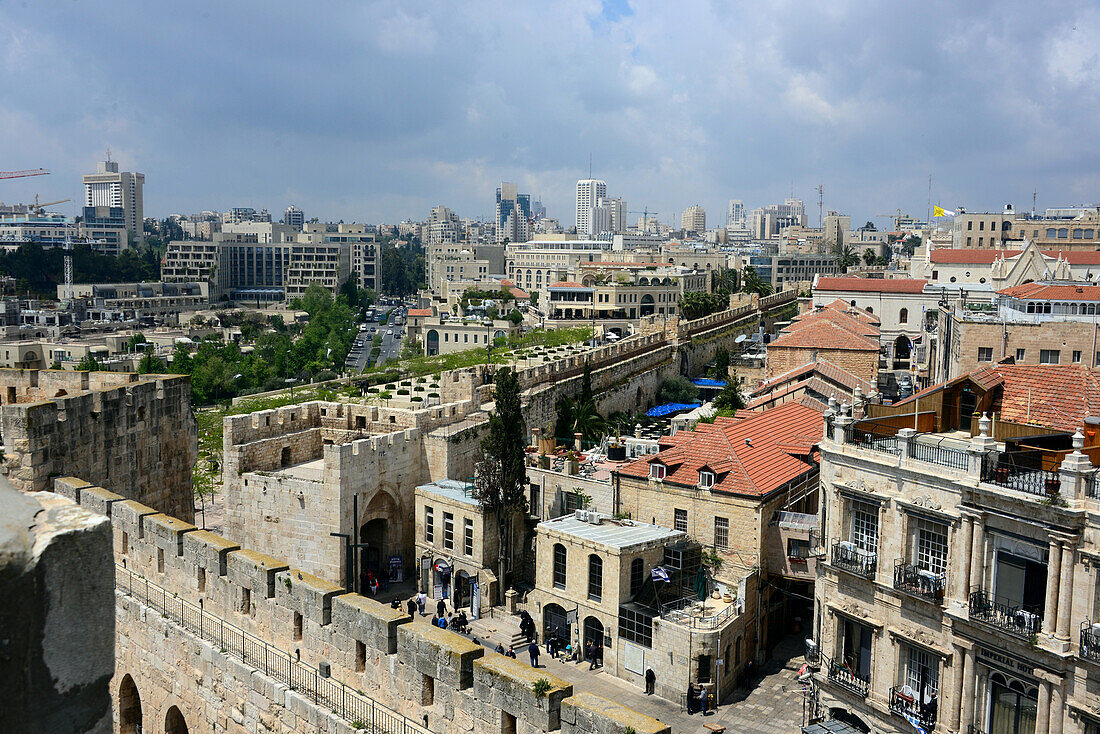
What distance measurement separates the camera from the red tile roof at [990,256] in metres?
52.8

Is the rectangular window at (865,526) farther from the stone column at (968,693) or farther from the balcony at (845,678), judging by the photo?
the stone column at (968,693)

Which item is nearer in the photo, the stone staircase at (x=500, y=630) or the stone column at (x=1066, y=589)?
the stone column at (x=1066, y=589)

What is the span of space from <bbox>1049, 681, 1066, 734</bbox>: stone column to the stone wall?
1435cm

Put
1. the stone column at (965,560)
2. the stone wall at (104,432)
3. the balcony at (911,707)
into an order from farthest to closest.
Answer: the balcony at (911,707), the stone column at (965,560), the stone wall at (104,432)

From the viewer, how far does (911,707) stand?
1698 centimetres

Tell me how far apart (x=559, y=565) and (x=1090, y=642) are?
12745mm

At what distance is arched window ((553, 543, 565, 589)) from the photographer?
24000mm

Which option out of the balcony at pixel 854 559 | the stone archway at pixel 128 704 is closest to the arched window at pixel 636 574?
the balcony at pixel 854 559

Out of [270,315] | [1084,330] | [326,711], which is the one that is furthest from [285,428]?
[270,315]

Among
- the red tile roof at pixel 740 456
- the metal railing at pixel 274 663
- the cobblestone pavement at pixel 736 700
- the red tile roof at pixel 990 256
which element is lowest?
the cobblestone pavement at pixel 736 700

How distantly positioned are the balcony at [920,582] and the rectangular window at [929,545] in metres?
0.15

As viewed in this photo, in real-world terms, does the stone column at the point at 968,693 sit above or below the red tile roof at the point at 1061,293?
below

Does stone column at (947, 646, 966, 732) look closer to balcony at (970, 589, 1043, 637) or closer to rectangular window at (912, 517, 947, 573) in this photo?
balcony at (970, 589, 1043, 637)

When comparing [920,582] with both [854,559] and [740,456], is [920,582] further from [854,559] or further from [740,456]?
[740,456]
